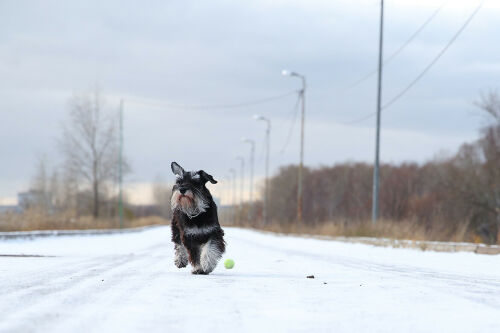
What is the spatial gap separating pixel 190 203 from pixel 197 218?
387 mm

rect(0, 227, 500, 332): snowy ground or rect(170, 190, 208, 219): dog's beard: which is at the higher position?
rect(170, 190, 208, 219): dog's beard

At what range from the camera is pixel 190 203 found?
9359mm

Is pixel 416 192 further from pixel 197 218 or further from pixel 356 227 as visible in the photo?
pixel 197 218

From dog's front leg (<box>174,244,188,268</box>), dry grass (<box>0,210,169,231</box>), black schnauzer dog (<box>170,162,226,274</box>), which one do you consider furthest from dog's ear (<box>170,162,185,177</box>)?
dry grass (<box>0,210,169,231</box>)

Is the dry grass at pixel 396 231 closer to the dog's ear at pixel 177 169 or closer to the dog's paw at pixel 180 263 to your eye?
the dog's paw at pixel 180 263

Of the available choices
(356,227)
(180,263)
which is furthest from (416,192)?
(180,263)

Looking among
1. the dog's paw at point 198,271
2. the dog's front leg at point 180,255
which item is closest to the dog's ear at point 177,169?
the dog's paw at point 198,271

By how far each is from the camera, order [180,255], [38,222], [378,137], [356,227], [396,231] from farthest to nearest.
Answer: [38,222]
[356,227]
[378,137]
[396,231]
[180,255]

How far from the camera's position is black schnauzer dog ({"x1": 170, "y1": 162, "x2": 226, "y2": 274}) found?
30.9 feet

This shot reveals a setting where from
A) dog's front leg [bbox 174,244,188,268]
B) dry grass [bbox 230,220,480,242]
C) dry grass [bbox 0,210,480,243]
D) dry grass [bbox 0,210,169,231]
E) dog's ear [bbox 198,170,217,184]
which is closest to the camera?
dog's ear [bbox 198,170,217,184]

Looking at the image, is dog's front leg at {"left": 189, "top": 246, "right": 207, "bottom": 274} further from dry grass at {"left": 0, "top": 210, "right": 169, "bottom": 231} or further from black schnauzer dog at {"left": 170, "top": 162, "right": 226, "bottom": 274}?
dry grass at {"left": 0, "top": 210, "right": 169, "bottom": 231}

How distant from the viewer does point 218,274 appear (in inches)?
400

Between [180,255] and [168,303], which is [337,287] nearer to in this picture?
[168,303]

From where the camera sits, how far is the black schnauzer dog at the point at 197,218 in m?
9.41
